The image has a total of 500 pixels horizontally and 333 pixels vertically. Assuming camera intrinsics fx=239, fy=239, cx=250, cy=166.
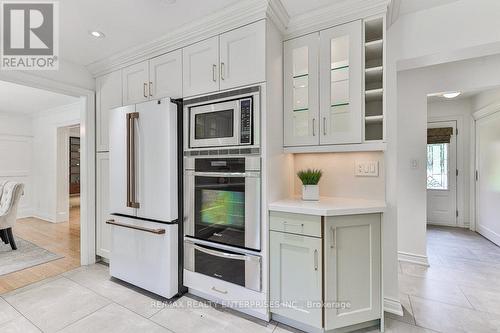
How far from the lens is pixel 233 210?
6.56 feet

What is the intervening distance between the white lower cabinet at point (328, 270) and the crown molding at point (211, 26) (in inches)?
61.3

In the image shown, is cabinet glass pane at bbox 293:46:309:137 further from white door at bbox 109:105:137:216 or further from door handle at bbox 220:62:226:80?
white door at bbox 109:105:137:216

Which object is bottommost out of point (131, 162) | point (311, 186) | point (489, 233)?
point (489, 233)

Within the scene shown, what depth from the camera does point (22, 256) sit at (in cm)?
330

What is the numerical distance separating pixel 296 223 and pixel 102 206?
251 cm

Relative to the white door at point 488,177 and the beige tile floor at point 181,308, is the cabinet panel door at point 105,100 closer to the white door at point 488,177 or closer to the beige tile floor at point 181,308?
the beige tile floor at point 181,308

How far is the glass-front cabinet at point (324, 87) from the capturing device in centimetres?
187

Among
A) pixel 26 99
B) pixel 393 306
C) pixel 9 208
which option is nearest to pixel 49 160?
pixel 26 99

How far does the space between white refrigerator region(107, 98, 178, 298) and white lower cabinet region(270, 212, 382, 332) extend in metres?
1.01

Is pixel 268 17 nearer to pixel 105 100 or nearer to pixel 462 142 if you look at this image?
pixel 105 100

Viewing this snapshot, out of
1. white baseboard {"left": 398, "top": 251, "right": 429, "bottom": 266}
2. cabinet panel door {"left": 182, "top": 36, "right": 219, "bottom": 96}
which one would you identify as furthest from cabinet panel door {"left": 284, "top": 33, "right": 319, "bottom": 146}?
white baseboard {"left": 398, "top": 251, "right": 429, "bottom": 266}

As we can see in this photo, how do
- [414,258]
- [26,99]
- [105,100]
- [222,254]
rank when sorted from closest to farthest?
[222,254], [105,100], [414,258], [26,99]

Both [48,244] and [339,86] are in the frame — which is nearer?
[339,86]

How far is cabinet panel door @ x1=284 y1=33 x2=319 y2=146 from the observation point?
2.01m
